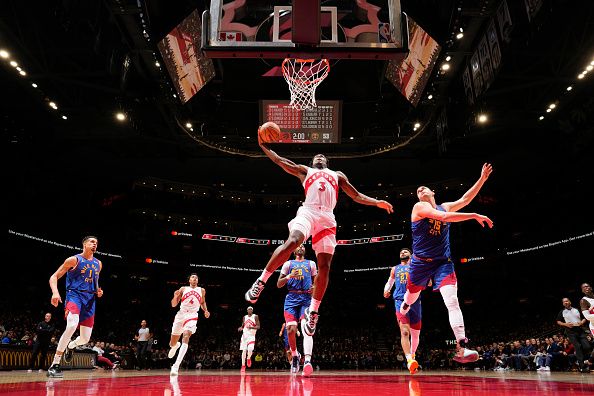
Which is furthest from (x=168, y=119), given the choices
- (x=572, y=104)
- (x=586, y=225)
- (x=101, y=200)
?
(x=586, y=225)

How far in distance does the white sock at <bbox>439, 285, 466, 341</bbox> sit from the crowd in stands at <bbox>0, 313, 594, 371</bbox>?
11.0m

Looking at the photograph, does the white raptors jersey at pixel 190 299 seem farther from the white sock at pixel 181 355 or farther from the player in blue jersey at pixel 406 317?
the player in blue jersey at pixel 406 317

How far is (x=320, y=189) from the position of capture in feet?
19.0

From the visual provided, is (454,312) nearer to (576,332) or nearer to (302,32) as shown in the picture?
(302,32)

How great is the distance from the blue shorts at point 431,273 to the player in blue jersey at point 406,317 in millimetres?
1921

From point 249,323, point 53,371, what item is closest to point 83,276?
point 53,371

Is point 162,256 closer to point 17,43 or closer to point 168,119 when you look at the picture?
point 168,119

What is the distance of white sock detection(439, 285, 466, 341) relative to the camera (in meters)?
5.80

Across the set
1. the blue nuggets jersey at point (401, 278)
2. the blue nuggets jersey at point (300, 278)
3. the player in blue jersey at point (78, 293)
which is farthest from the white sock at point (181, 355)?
the blue nuggets jersey at point (401, 278)

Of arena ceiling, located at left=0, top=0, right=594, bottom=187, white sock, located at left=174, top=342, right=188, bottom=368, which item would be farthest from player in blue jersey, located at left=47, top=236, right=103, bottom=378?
arena ceiling, located at left=0, top=0, right=594, bottom=187

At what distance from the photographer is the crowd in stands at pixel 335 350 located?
17069 millimetres

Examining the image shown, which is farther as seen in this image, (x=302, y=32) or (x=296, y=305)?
(x=296, y=305)

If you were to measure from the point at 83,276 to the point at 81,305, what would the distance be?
1.49 ft

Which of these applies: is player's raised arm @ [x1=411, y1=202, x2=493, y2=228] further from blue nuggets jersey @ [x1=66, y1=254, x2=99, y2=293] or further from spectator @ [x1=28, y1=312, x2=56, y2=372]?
spectator @ [x1=28, y1=312, x2=56, y2=372]
